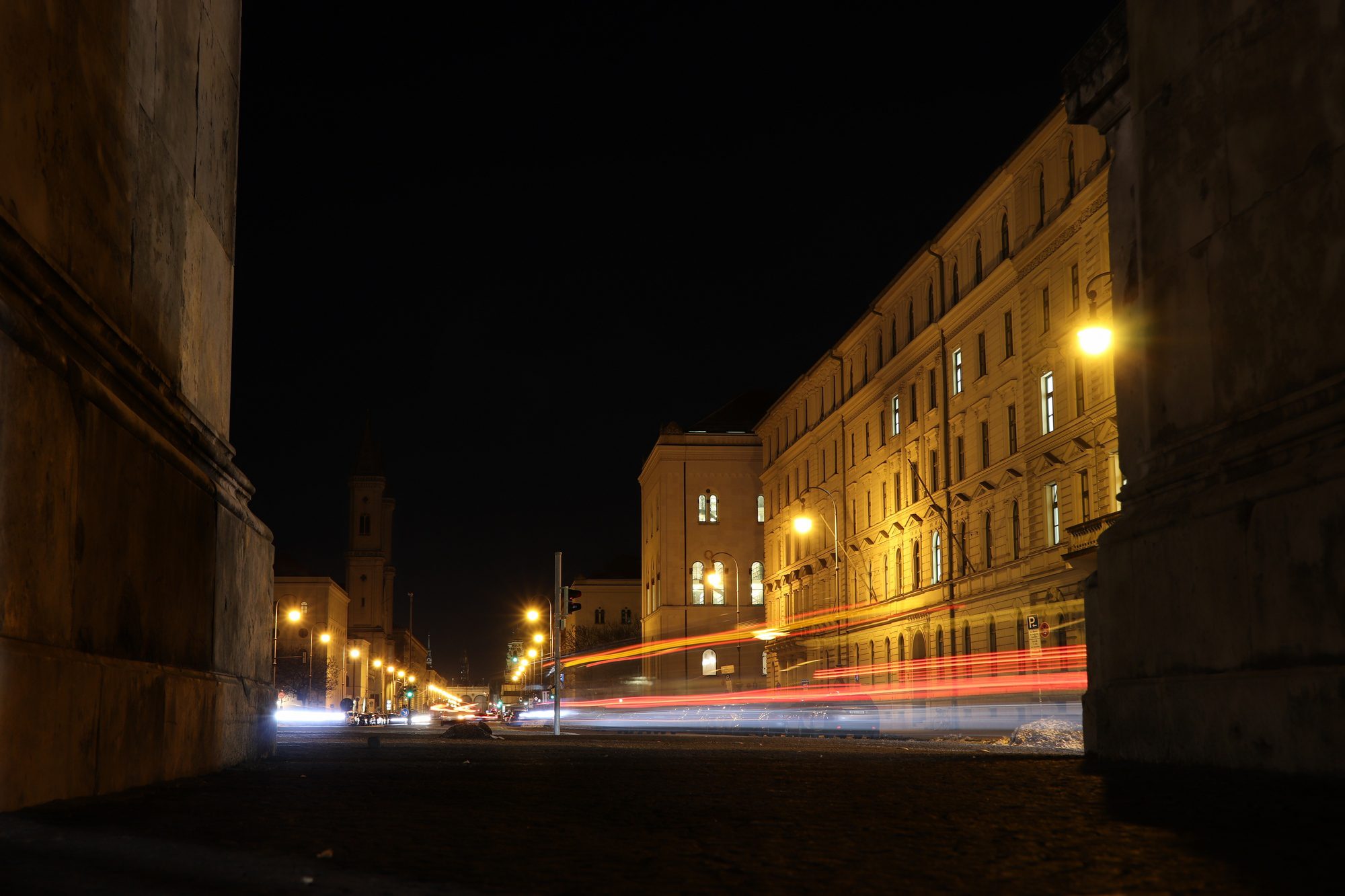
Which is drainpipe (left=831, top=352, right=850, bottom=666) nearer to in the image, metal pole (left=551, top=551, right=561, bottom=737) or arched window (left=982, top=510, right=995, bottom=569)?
arched window (left=982, top=510, right=995, bottom=569)

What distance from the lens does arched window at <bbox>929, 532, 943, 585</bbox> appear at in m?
56.6

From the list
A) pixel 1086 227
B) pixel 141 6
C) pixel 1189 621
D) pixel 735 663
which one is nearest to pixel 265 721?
pixel 141 6

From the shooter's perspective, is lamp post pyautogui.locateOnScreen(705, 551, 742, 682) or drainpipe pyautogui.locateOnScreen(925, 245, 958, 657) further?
lamp post pyautogui.locateOnScreen(705, 551, 742, 682)

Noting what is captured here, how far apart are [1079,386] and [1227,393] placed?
35.4 m

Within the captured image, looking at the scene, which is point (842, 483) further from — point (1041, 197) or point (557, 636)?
point (1041, 197)

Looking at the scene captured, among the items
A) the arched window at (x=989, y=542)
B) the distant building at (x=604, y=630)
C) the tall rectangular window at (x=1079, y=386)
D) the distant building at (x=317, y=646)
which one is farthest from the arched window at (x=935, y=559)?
the distant building at (x=317, y=646)

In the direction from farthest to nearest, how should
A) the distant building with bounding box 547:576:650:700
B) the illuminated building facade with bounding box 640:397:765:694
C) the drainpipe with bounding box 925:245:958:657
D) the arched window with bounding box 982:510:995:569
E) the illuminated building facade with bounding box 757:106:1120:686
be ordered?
1. the distant building with bounding box 547:576:650:700
2. the illuminated building facade with bounding box 640:397:765:694
3. the drainpipe with bounding box 925:245:958:657
4. the arched window with bounding box 982:510:995:569
5. the illuminated building facade with bounding box 757:106:1120:686

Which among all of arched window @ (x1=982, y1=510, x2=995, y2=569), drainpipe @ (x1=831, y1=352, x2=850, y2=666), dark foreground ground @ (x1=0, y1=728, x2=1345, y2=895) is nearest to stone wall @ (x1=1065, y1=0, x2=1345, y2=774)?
dark foreground ground @ (x1=0, y1=728, x2=1345, y2=895)

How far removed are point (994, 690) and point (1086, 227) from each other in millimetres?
14018

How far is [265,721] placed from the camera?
38.6 ft

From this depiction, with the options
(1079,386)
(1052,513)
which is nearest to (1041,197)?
(1079,386)

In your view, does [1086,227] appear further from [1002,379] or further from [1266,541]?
[1266,541]

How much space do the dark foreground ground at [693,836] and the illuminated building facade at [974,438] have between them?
83.3 ft

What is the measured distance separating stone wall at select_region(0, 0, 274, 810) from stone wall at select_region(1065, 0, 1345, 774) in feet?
19.9
